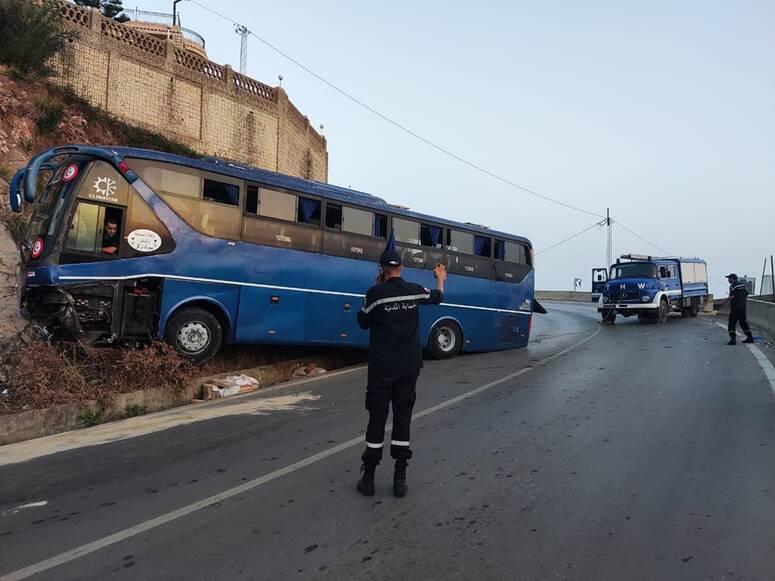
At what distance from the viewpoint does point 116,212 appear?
8.34 meters

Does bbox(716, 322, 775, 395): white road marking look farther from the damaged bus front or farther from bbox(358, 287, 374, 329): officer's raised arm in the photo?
the damaged bus front

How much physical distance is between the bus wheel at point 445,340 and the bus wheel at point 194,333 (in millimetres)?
5229

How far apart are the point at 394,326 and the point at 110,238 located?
18.9 feet

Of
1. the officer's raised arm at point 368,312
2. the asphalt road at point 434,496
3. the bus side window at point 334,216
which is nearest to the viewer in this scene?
the asphalt road at point 434,496

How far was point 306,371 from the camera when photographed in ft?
38.2

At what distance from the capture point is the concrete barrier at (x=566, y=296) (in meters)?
47.7

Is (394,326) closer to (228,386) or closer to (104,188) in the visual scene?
(228,386)

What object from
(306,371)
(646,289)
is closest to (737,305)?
(646,289)

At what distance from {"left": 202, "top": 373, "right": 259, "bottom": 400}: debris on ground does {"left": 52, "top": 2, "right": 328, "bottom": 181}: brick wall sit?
13.4m

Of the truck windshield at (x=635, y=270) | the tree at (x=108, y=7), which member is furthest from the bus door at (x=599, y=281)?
the tree at (x=108, y=7)

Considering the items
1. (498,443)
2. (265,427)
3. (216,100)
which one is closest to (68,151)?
(265,427)

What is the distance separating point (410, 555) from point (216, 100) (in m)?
22.1

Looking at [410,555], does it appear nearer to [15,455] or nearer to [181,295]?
[15,455]

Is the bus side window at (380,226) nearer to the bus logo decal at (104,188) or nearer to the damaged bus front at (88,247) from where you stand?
the damaged bus front at (88,247)
